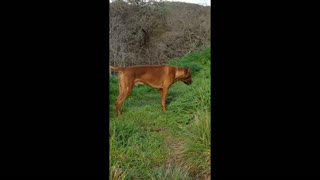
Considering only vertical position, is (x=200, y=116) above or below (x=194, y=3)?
below

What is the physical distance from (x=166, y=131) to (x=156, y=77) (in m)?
0.28

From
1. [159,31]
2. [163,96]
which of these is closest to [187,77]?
[163,96]

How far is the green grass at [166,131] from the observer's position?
265 centimetres

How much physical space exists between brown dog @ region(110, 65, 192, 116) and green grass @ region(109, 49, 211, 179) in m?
0.03

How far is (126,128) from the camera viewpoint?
8.81 feet

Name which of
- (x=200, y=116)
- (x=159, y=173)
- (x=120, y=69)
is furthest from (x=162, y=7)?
(x=159, y=173)

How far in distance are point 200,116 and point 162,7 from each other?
0.61 m

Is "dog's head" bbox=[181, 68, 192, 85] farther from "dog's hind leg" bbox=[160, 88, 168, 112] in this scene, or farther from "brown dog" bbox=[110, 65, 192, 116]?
"dog's hind leg" bbox=[160, 88, 168, 112]

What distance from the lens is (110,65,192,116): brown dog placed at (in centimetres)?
274

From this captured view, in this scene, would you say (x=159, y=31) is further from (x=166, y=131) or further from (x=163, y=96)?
(x=166, y=131)

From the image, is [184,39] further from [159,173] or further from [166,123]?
[159,173]

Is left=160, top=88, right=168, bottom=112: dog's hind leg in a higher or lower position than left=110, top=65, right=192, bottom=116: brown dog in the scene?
lower

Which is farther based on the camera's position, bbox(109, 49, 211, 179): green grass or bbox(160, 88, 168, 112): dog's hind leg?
bbox(160, 88, 168, 112): dog's hind leg

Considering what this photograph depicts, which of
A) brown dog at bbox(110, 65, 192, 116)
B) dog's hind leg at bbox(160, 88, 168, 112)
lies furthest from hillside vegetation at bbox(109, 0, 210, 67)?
dog's hind leg at bbox(160, 88, 168, 112)
